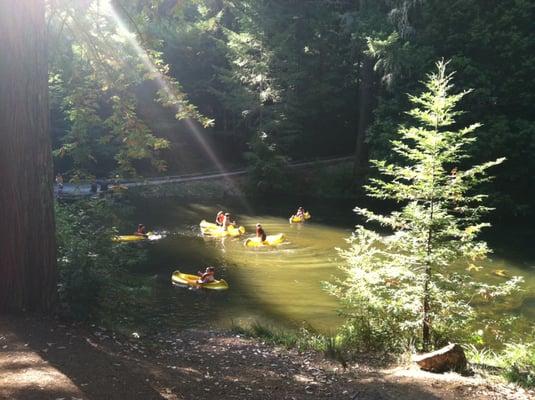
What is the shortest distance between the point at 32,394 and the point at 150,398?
1010 millimetres

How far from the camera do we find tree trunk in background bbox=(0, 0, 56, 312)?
5945 mm

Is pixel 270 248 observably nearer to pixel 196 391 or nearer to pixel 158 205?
pixel 158 205

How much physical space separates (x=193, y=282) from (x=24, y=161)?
7.50 metres

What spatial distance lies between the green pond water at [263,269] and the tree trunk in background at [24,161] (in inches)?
119

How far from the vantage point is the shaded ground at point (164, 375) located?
472 cm

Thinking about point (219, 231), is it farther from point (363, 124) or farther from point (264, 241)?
point (363, 124)

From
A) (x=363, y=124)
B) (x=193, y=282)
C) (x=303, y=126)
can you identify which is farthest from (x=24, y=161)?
(x=303, y=126)

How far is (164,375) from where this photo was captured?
17.7 feet

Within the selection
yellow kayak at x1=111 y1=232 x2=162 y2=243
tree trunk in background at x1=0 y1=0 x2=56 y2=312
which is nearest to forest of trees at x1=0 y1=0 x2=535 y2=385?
tree trunk in background at x1=0 y1=0 x2=56 y2=312

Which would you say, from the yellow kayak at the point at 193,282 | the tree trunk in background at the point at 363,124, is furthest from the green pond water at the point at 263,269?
the tree trunk in background at the point at 363,124

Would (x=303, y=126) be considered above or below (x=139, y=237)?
above

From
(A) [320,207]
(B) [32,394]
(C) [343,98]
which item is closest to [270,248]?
(A) [320,207]

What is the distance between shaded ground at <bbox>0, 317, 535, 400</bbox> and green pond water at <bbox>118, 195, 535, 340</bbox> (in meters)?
2.95

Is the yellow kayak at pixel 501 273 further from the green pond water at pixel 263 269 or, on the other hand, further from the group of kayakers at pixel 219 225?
the group of kayakers at pixel 219 225
